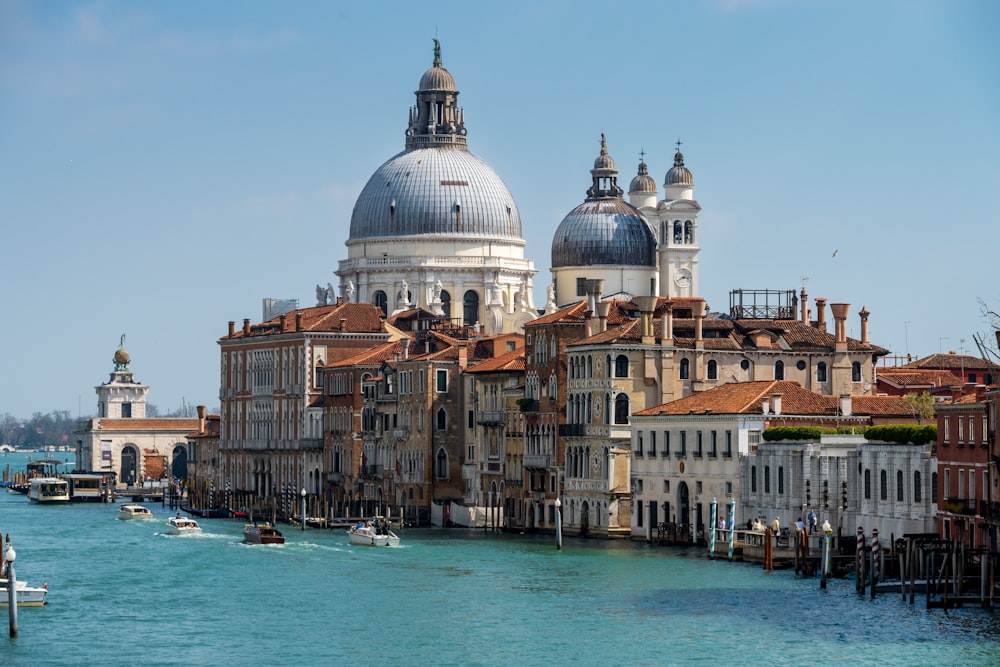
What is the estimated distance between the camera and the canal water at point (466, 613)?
48.5 m

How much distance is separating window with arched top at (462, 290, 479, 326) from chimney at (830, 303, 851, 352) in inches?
1657

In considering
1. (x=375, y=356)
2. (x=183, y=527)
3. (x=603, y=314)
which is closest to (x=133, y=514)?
(x=375, y=356)

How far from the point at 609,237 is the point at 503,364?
28.3 metres

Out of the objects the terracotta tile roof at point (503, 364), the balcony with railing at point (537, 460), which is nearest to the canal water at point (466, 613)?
the balcony with railing at point (537, 460)

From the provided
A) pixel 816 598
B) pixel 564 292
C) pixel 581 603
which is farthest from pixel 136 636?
pixel 564 292

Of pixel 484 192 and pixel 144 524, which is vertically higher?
pixel 484 192

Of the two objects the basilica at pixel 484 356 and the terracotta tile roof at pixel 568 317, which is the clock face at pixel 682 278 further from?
the terracotta tile roof at pixel 568 317

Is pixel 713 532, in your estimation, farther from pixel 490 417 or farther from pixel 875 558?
pixel 490 417

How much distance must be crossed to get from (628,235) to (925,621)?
65411 millimetres

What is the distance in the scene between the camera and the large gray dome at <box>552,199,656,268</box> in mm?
115000

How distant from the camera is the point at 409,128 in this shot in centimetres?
12456

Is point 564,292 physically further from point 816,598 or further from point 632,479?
point 816,598

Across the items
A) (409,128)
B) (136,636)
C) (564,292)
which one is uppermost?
(409,128)

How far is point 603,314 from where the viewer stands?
275 feet
